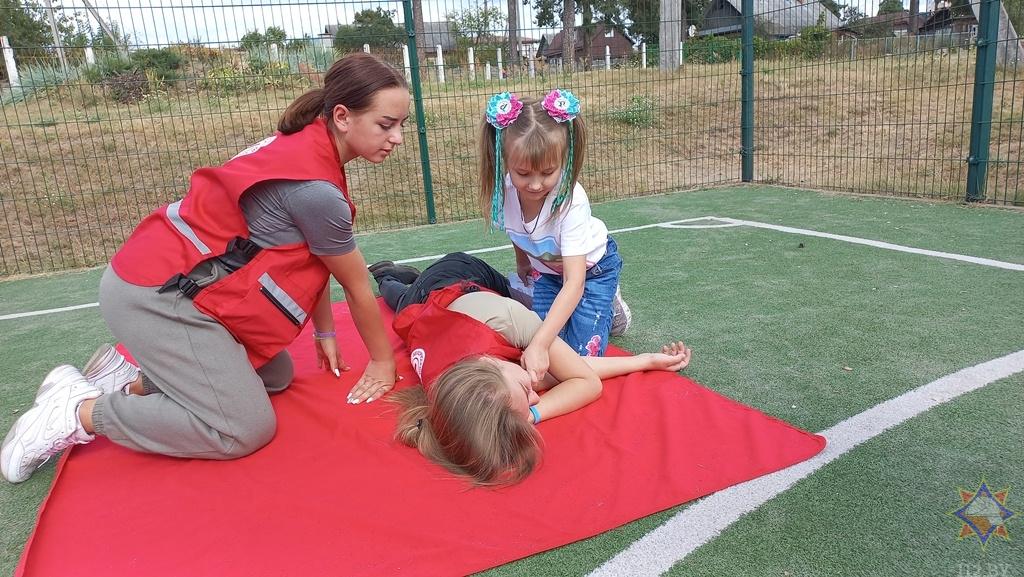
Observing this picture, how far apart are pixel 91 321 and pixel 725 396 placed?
3.49 m

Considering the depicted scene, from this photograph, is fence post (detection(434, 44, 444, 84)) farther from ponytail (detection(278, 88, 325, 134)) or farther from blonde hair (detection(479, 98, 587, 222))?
ponytail (detection(278, 88, 325, 134))

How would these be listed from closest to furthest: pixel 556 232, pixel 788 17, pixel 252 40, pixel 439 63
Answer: pixel 556 232
pixel 252 40
pixel 439 63
pixel 788 17

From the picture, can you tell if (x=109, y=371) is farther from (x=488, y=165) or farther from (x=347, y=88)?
(x=488, y=165)

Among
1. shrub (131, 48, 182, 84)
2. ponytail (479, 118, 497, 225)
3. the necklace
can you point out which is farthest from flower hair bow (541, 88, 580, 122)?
shrub (131, 48, 182, 84)

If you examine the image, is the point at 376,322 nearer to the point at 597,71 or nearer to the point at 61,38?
the point at 61,38

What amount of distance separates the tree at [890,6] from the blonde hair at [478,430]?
682cm

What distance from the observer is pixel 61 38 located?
231 inches

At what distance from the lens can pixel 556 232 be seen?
263cm

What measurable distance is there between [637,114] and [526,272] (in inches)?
249

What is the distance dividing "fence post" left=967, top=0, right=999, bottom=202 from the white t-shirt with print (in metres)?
4.30

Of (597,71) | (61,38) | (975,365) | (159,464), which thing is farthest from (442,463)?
(597,71)

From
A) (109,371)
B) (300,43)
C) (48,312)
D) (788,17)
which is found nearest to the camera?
(109,371)

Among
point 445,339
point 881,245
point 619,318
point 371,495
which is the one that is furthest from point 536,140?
point 881,245

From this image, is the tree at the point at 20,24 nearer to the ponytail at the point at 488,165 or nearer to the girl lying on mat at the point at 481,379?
the ponytail at the point at 488,165
